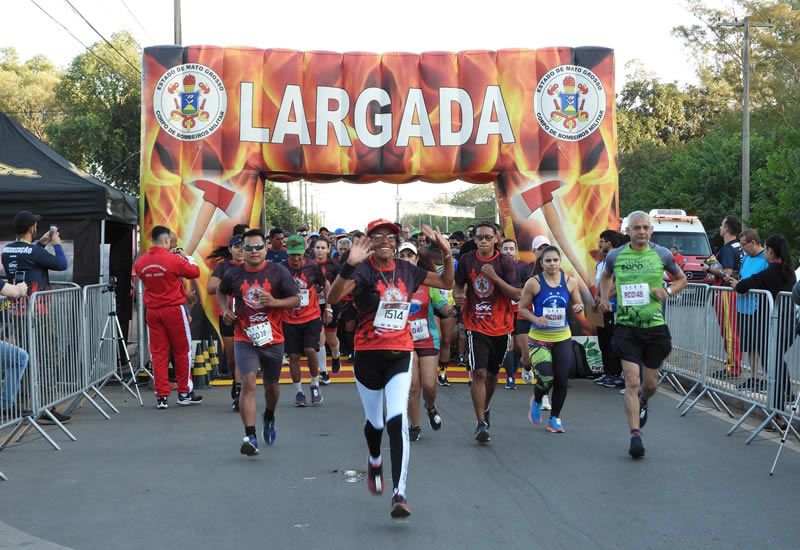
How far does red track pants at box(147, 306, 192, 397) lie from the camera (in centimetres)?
1155

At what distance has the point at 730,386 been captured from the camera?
10.5 metres

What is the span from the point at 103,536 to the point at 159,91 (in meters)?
9.18

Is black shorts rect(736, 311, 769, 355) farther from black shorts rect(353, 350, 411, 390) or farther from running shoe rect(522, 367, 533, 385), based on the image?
black shorts rect(353, 350, 411, 390)

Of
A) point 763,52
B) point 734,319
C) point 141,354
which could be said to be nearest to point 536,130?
point 734,319

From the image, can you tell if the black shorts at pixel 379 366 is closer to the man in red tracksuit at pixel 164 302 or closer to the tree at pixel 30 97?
the man in red tracksuit at pixel 164 302

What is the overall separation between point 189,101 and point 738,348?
814 centimetres

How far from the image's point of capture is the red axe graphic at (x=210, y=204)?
46.5 ft

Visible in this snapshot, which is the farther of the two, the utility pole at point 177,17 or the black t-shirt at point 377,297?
the utility pole at point 177,17

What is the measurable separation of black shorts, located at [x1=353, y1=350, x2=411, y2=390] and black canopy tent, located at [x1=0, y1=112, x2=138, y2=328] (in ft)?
24.6

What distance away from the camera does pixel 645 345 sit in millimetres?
8617

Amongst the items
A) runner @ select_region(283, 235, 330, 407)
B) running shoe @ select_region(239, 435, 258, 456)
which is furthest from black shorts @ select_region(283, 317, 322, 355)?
running shoe @ select_region(239, 435, 258, 456)

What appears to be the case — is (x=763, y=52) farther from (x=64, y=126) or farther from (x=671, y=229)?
(x=64, y=126)

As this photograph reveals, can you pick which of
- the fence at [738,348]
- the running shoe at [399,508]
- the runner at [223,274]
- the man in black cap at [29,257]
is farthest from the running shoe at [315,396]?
the running shoe at [399,508]

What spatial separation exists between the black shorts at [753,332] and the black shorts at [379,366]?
4.42 metres
